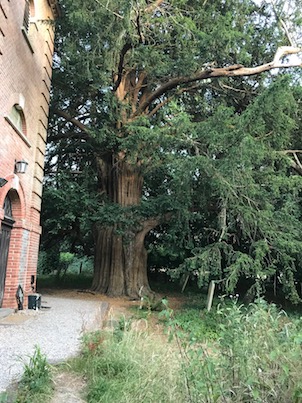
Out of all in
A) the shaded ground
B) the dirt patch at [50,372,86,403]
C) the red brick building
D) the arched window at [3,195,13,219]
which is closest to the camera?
the dirt patch at [50,372,86,403]

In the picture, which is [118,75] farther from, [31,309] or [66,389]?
[66,389]

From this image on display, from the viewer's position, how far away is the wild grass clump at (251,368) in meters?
2.62

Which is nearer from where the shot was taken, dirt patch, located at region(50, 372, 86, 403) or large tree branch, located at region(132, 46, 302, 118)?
dirt patch, located at region(50, 372, 86, 403)

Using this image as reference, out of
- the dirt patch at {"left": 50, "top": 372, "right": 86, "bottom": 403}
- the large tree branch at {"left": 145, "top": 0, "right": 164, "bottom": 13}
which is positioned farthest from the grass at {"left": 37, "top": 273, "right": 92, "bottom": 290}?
the dirt patch at {"left": 50, "top": 372, "right": 86, "bottom": 403}

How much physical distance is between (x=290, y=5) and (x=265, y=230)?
702cm

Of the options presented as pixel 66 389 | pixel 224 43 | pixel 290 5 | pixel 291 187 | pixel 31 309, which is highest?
pixel 290 5

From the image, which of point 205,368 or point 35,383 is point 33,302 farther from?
point 205,368

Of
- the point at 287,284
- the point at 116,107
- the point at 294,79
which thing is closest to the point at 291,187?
the point at 287,284

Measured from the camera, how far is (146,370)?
12.8 feet

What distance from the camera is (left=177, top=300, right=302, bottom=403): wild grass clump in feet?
8.61

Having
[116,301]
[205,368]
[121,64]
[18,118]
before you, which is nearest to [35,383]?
[205,368]

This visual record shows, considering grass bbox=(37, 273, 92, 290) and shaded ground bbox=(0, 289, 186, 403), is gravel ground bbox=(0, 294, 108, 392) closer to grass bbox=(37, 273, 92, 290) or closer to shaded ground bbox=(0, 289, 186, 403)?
shaded ground bbox=(0, 289, 186, 403)

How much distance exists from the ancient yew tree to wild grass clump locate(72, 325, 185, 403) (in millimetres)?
5881

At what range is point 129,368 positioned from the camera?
13.7ft
